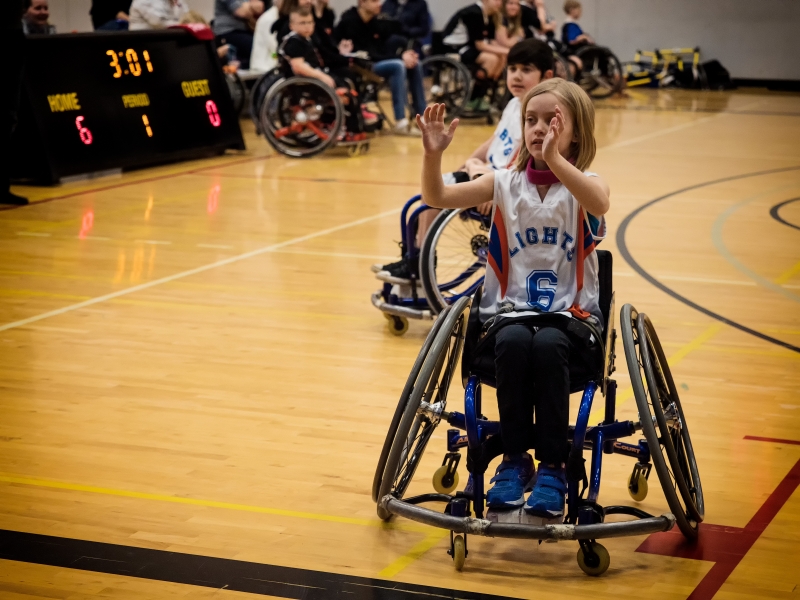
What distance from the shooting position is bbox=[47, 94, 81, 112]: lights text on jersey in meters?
8.24

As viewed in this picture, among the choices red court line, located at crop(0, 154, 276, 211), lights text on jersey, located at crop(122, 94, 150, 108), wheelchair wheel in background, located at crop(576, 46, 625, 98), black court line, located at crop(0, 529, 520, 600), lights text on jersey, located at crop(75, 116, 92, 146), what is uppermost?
lights text on jersey, located at crop(122, 94, 150, 108)

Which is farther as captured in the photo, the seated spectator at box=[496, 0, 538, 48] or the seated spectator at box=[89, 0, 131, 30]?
the seated spectator at box=[89, 0, 131, 30]

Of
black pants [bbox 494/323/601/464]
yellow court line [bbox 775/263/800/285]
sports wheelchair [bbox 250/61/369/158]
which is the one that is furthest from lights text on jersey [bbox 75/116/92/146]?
black pants [bbox 494/323/601/464]

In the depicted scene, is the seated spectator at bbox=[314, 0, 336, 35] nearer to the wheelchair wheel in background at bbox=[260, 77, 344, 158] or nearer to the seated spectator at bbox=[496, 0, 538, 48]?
the wheelchair wheel in background at bbox=[260, 77, 344, 158]

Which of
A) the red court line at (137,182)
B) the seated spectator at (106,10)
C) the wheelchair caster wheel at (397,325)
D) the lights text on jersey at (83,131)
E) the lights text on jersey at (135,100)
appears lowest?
the red court line at (137,182)

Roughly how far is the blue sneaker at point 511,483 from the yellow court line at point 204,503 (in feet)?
1.01

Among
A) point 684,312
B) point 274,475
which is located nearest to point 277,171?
point 684,312

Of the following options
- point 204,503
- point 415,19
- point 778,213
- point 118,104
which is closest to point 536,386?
point 204,503

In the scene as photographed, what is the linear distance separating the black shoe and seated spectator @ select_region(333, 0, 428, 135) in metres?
4.50

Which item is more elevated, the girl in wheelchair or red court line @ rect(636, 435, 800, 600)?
the girl in wheelchair

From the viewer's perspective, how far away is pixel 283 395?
3.96m

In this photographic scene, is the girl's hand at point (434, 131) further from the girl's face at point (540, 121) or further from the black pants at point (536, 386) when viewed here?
the black pants at point (536, 386)

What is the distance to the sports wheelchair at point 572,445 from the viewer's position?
2543 millimetres

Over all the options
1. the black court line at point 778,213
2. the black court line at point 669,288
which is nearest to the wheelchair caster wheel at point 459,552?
the black court line at point 669,288
